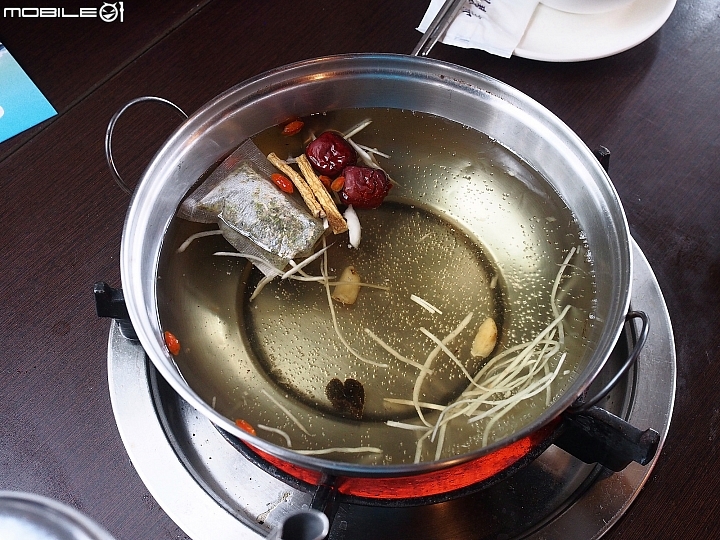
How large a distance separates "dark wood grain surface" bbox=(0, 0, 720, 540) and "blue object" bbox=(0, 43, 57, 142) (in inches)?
0.9

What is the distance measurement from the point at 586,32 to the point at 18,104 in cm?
134

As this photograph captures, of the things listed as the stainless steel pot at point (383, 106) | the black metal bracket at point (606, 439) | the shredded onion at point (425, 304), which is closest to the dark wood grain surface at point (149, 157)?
the black metal bracket at point (606, 439)

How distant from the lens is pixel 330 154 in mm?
1348

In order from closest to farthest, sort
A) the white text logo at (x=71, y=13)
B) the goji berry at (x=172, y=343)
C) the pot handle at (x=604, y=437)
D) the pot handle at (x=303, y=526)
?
the pot handle at (x=303, y=526) < the pot handle at (x=604, y=437) < the goji berry at (x=172, y=343) < the white text logo at (x=71, y=13)

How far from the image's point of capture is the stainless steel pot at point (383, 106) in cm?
114

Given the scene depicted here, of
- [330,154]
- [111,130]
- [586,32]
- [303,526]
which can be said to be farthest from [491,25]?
[303,526]

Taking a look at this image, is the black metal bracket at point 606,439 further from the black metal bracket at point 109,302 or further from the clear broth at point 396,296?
the black metal bracket at point 109,302

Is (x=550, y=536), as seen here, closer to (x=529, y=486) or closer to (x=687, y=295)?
(x=529, y=486)

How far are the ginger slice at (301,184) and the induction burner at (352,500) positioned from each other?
1.43 feet

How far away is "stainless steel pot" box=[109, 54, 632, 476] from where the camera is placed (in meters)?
1.14

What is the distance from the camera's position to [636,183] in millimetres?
1541

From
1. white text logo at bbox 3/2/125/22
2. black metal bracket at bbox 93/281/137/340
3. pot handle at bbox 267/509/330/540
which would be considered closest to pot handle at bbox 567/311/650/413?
pot handle at bbox 267/509/330/540

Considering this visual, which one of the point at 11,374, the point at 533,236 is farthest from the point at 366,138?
the point at 11,374

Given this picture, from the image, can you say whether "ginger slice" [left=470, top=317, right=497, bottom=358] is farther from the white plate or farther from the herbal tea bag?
the white plate
